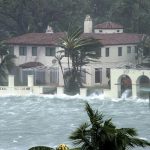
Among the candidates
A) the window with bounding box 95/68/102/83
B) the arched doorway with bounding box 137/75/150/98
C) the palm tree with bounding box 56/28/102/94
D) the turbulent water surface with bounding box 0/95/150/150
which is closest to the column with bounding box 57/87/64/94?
the turbulent water surface with bounding box 0/95/150/150

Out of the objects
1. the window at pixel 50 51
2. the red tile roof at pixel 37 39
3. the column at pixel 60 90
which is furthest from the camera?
the red tile roof at pixel 37 39

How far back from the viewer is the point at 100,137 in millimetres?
22078

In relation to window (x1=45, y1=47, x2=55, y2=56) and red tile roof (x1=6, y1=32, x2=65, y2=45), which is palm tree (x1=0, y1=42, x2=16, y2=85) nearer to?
red tile roof (x1=6, y1=32, x2=65, y2=45)

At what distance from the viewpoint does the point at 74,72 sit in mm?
78750

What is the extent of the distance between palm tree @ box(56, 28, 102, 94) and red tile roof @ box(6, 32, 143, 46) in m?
2.44

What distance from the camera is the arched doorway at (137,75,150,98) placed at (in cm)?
7344

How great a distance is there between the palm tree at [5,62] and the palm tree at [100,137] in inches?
2381

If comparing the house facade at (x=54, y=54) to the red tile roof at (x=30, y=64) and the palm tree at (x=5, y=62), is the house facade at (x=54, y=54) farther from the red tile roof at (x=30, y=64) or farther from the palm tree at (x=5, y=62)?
the palm tree at (x=5, y=62)

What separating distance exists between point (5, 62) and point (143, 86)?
13.1m

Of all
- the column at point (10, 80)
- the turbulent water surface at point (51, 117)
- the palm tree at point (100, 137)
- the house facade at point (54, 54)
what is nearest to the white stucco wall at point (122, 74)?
the turbulent water surface at point (51, 117)

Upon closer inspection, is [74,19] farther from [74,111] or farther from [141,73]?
[74,111]

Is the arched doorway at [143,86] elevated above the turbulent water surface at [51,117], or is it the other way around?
the arched doorway at [143,86]

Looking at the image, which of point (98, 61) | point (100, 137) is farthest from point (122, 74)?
point (100, 137)

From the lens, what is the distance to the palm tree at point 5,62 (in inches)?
3258
